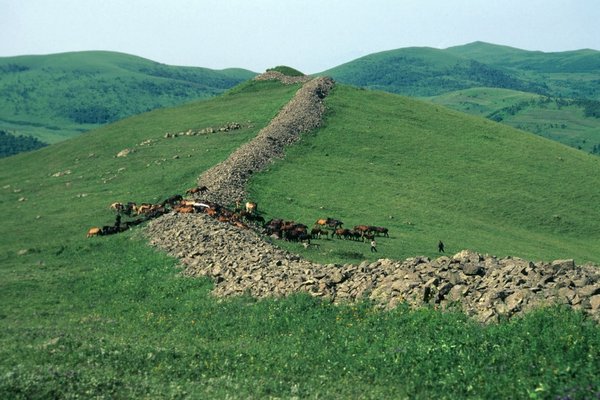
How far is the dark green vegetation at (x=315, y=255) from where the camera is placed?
481 inches

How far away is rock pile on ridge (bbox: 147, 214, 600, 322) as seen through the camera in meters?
14.9

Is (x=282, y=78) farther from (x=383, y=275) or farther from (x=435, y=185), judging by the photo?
(x=383, y=275)

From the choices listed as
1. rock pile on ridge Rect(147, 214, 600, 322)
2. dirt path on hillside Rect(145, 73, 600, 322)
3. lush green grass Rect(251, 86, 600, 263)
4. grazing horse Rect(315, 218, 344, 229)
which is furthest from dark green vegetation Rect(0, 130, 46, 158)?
rock pile on ridge Rect(147, 214, 600, 322)

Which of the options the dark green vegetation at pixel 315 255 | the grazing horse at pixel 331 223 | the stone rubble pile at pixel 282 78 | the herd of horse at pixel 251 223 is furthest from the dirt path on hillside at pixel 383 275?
the stone rubble pile at pixel 282 78

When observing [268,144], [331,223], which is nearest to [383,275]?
[331,223]

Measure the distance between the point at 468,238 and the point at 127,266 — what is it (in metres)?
23.9

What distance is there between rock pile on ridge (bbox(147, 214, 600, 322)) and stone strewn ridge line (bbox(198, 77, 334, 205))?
14.9 meters

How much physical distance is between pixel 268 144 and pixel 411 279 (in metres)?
39.7

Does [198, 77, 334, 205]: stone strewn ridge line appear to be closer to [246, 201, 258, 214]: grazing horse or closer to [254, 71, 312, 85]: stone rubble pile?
[246, 201, 258, 214]: grazing horse

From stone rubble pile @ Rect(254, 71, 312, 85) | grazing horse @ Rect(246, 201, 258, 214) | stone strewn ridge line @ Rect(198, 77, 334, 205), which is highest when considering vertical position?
stone rubble pile @ Rect(254, 71, 312, 85)

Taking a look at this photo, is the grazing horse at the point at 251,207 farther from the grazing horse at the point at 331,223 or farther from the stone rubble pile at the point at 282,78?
the stone rubble pile at the point at 282,78

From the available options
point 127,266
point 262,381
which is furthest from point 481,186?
point 262,381

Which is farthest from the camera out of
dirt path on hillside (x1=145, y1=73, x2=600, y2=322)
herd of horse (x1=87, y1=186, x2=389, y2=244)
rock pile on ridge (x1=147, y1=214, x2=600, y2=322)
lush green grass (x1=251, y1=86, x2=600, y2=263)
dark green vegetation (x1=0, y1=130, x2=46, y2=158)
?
dark green vegetation (x1=0, y1=130, x2=46, y2=158)

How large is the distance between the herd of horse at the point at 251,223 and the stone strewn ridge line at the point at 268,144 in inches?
115
